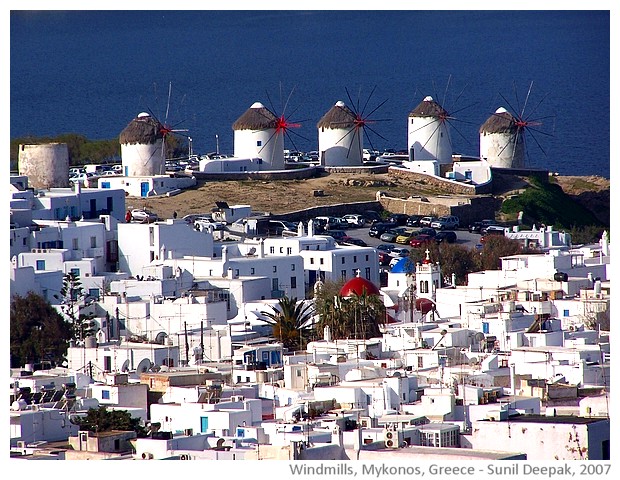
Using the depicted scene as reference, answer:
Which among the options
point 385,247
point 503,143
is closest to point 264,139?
point 503,143

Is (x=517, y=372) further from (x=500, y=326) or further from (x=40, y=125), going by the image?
(x=40, y=125)

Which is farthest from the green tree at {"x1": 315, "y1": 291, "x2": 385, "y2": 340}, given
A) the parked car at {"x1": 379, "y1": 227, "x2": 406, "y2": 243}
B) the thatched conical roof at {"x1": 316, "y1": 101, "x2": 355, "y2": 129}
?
the thatched conical roof at {"x1": 316, "y1": 101, "x2": 355, "y2": 129}

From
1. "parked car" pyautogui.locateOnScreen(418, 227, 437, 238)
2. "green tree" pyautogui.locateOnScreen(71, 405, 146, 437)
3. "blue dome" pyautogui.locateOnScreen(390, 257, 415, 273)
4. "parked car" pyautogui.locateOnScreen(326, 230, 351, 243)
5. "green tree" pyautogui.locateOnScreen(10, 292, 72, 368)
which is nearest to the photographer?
"green tree" pyautogui.locateOnScreen(71, 405, 146, 437)

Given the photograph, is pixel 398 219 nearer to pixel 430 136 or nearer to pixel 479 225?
pixel 479 225

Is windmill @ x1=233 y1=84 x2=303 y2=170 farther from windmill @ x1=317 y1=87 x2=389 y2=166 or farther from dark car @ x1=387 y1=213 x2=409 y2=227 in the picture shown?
dark car @ x1=387 y1=213 x2=409 y2=227

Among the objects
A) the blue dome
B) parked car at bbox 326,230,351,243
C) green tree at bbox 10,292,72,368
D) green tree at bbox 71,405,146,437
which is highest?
parked car at bbox 326,230,351,243

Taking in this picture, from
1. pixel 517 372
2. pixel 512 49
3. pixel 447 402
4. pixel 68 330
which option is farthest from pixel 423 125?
pixel 512 49
